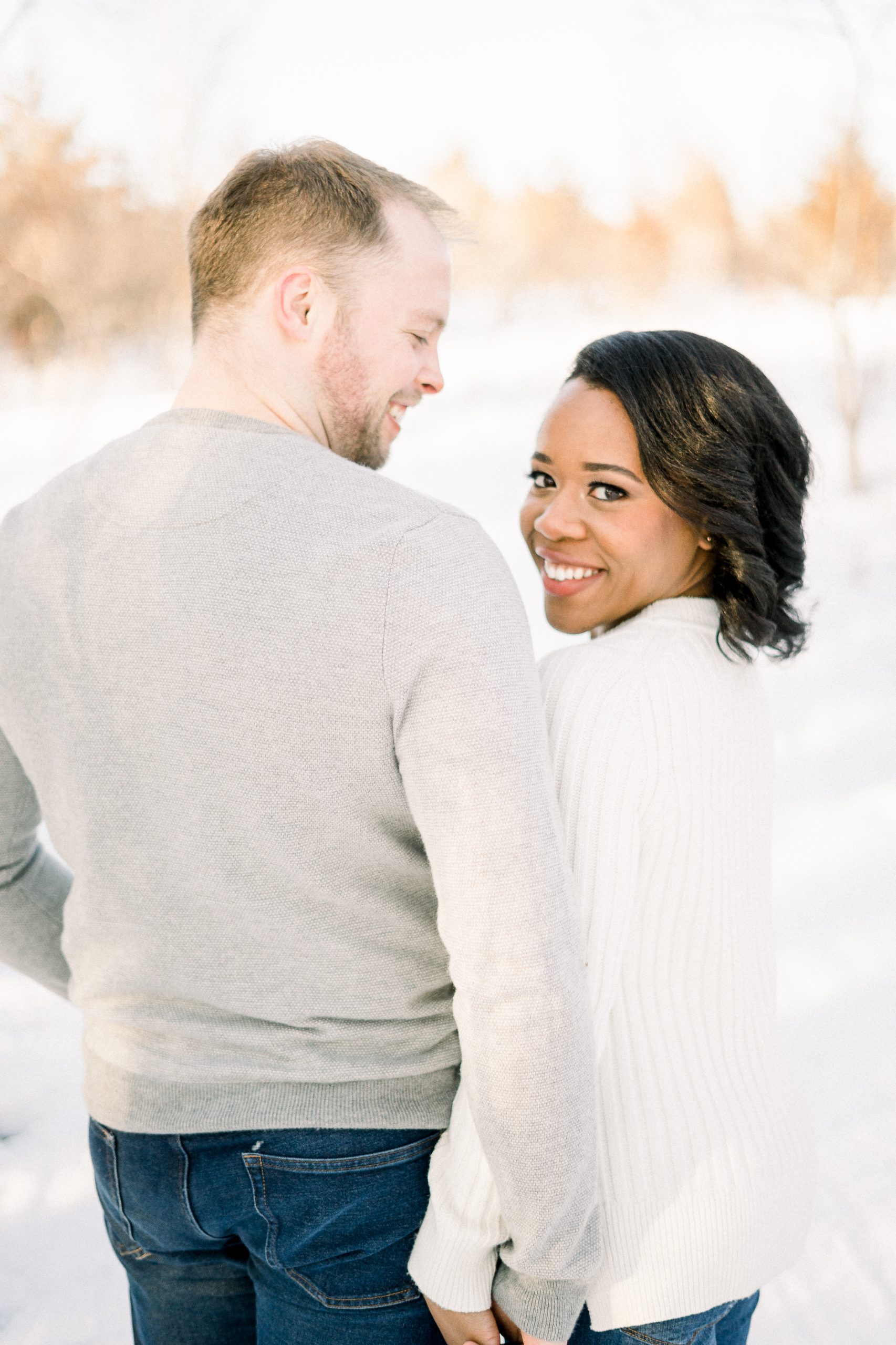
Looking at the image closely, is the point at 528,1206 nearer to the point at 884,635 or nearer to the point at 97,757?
the point at 97,757

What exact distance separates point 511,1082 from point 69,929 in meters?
0.49

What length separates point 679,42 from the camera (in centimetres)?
803

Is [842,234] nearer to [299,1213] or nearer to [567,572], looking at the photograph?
[567,572]

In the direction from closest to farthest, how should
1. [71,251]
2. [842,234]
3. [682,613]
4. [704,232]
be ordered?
[682,613], [842,234], [71,251], [704,232]

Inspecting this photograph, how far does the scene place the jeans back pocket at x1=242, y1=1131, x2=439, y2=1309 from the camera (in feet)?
2.97

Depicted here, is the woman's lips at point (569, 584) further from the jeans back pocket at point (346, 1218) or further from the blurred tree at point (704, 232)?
the blurred tree at point (704, 232)

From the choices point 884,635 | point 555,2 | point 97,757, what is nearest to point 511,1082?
point 97,757

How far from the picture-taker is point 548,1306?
0.87m

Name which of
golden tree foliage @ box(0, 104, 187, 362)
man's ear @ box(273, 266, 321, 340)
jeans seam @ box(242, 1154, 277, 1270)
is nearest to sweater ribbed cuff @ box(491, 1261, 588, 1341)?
jeans seam @ box(242, 1154, 277, 1270)

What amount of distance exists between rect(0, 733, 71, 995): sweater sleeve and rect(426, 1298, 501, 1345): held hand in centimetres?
60

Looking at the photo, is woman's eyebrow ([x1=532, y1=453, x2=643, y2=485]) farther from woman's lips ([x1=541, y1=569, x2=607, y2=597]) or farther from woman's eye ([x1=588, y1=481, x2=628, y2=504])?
woman's lips ([x1=541, y1=569, x2=607, y2=597])

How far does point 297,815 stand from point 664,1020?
43 centimetres

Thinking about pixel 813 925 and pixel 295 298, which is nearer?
pixel 295 298

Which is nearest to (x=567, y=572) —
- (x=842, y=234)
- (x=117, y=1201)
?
(x=117, y=1201)
